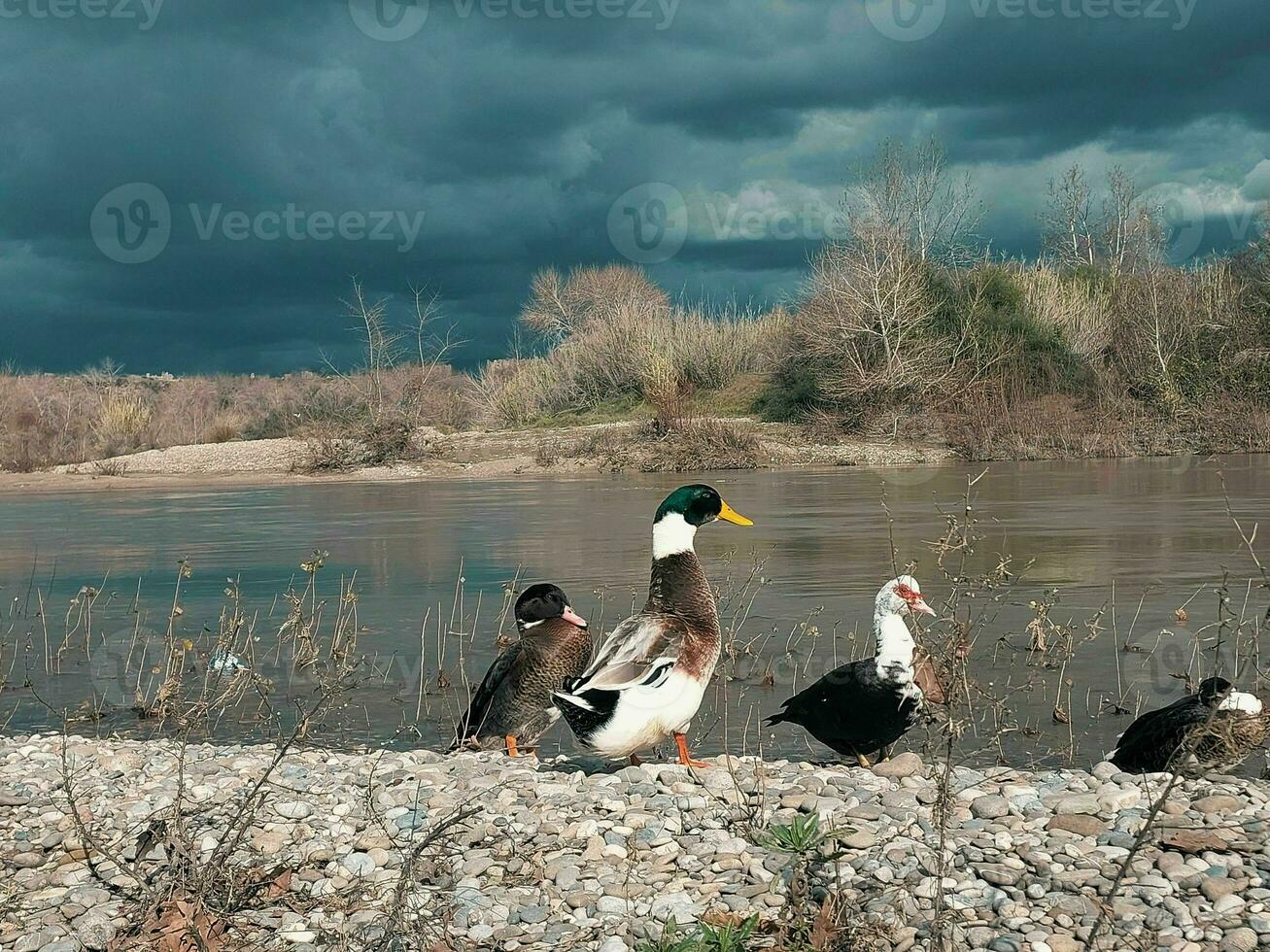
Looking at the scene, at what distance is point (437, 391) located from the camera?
57.5m

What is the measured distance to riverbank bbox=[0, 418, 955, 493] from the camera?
1421 inches

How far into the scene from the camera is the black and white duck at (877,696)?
6938 mm

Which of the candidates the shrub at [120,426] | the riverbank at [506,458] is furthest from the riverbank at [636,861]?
the shrub at [120,426]

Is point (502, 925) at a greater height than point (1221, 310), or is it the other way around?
point (1221, 310)

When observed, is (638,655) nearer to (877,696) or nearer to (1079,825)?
(877,696)

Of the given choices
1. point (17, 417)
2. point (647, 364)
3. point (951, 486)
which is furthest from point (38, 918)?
point (17, 417)

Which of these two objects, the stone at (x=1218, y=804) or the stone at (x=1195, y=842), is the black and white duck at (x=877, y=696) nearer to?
the stone at (x=1218, y=804)

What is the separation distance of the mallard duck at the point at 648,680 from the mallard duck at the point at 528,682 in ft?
2.94

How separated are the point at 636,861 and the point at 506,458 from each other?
114 feet

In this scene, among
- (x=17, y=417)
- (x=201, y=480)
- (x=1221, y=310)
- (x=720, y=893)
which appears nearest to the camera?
(x=720, y=893)

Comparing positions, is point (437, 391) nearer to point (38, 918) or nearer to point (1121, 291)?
point (1121, 291)

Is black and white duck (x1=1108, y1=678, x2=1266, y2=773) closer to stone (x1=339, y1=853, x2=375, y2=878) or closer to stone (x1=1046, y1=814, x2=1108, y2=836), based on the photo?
stone (x1=1046, y1=814, x2=1108, y2=836)

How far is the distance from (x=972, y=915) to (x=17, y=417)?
54.2m

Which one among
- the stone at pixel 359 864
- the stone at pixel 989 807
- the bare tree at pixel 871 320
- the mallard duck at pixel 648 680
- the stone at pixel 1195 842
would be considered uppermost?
the bare tree at pixel 871 320
